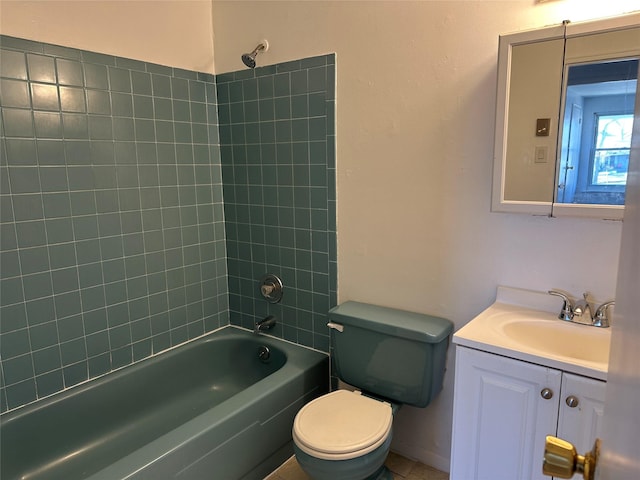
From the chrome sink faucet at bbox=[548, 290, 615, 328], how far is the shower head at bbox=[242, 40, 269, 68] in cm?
179

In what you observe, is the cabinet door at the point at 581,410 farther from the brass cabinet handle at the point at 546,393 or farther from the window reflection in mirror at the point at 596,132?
the window reflection in mirror at the point at 596,132

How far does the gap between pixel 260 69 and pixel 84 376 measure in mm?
1798

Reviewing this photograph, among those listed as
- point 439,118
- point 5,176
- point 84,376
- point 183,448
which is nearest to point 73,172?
point 5,176

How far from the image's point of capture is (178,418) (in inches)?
90.4

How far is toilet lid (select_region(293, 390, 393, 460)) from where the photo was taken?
1599mm

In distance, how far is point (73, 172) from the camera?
196 cm

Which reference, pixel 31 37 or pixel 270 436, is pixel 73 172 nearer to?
pixel 31 37

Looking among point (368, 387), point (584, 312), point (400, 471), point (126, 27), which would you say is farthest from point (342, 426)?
point (126, 27)

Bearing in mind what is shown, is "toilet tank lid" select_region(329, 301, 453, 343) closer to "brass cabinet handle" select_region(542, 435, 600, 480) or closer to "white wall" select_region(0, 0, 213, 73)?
"brass cabinet handle" select_region(542, 435, 600, 480)

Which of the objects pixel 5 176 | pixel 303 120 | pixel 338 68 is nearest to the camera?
pixel 5 176

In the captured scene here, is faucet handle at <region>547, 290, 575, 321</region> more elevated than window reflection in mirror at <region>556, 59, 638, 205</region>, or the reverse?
window reflection in mirror at <region>556, 59, 638, 205</region>

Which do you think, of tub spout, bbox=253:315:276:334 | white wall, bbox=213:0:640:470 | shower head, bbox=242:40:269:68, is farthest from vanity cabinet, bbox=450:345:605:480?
shower head, bbox=242:40:269:68

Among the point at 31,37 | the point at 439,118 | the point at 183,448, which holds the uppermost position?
the point at 31,37

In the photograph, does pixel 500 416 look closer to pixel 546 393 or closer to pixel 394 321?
pixel 546 393
